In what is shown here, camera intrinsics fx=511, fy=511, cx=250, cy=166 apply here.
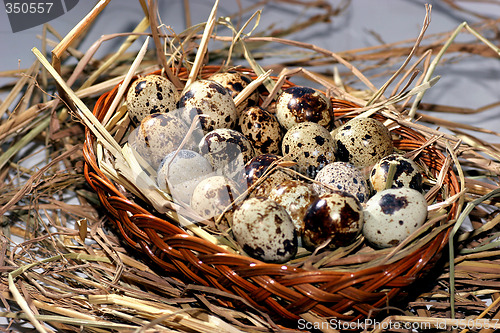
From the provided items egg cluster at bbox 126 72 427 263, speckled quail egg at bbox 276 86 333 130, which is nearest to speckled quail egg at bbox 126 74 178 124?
egg cluster at bbox 126 72 427 263

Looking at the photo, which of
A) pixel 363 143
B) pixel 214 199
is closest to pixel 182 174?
pixel 214 199

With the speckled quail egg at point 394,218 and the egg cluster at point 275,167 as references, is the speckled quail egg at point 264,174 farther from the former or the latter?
the speckled quail egg at point 394,218

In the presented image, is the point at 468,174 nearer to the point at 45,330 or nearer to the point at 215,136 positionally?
the point at 215,136

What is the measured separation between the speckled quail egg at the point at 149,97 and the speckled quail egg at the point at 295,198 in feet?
1.47

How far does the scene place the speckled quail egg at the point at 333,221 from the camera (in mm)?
1059

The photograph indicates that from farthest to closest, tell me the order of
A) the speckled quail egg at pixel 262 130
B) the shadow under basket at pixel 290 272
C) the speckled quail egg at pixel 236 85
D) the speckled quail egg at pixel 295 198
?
the speckled quail egg at pixel 236 85 < the speckled quail egg at pixel 262 130 < the speckled quail egg at pixel 295 198 < the shadow under basket at pixel 290 272

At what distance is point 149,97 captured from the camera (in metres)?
1.41

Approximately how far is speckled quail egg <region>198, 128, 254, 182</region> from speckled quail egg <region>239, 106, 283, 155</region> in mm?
92

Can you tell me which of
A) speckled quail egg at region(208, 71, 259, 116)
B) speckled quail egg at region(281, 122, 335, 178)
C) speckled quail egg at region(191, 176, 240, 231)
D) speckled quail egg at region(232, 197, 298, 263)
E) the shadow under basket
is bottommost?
the shadow under basket

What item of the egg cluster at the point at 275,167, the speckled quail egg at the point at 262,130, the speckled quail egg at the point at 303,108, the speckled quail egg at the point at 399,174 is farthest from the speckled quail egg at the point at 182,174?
the speckled quail egg at the point at 399,174

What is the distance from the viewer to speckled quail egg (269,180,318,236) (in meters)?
1.14

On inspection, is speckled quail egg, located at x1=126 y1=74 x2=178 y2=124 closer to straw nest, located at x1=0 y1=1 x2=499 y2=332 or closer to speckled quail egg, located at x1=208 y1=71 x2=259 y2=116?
straw nest, located at x1=0 y1=1 x2=499 y2=332

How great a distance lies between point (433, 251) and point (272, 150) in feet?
1.74

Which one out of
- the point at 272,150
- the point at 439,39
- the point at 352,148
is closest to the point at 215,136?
the point at 272,150
